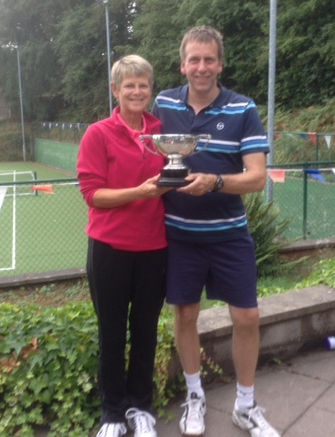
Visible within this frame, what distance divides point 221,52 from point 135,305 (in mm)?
1311

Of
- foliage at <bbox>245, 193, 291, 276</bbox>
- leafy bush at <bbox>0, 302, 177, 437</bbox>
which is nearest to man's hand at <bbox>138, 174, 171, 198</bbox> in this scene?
leafy bush at <bbox>0, 302, 177, 437</bbox>

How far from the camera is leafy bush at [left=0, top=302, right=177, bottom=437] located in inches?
114

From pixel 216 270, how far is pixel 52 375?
3.43 feet

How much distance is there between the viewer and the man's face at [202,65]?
265 centimetres

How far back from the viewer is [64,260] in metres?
11.3

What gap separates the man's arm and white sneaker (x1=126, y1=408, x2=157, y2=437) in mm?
1199

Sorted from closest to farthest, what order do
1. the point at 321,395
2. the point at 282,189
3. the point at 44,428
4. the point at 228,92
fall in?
the point at 228,92 < the point at 44,428 < the point at 321,395 < the point at 282,189

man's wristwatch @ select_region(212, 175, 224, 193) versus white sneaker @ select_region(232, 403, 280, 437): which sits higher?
man's wristwatch @ select_region(212, 175, 224, 193)

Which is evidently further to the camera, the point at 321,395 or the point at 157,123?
the point at 321,395

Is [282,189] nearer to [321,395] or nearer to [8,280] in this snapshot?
[8,280]

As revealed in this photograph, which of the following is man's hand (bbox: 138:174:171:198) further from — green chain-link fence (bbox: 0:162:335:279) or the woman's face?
green chain-link fence (bbox: 0:162:335:279)

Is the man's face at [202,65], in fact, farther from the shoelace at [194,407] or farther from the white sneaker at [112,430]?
the white sneaker at [112,430]

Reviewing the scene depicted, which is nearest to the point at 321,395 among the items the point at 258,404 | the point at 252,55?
the point at 258,404

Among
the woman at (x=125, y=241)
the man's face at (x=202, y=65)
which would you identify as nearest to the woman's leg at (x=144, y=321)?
the woman at (x=125, y=241)
